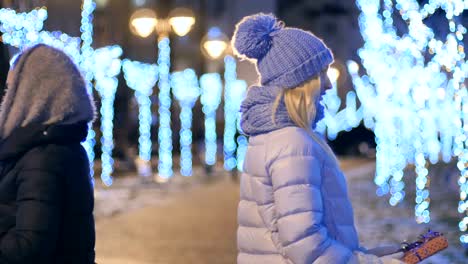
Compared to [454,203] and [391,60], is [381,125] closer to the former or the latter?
[391,60]

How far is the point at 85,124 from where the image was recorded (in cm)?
329

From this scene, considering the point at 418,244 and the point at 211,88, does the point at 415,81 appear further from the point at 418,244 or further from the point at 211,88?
the point at 211,88

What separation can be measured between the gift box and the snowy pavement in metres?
6.24

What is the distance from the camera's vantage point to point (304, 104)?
3416 mm

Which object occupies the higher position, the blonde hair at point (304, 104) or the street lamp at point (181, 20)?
the street lamp at point (181, 20)

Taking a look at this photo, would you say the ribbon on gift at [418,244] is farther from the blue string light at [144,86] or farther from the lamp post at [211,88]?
the blue string light at [144,86]

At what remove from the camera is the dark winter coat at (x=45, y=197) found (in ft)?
9.79

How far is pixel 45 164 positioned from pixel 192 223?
11517 millimetres

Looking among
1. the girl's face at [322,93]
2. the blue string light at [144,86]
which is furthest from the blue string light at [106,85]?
the girl's face at [322,93]

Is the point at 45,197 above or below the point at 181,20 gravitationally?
below

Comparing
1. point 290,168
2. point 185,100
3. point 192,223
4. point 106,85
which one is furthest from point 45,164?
point 185,100

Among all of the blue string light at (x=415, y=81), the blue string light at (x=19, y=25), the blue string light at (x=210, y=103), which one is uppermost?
the blue string light at (x=19, y=25)

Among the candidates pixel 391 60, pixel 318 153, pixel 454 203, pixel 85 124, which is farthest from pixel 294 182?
pixel 391 60

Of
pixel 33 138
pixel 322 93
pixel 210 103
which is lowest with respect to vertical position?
pixel 210 103
